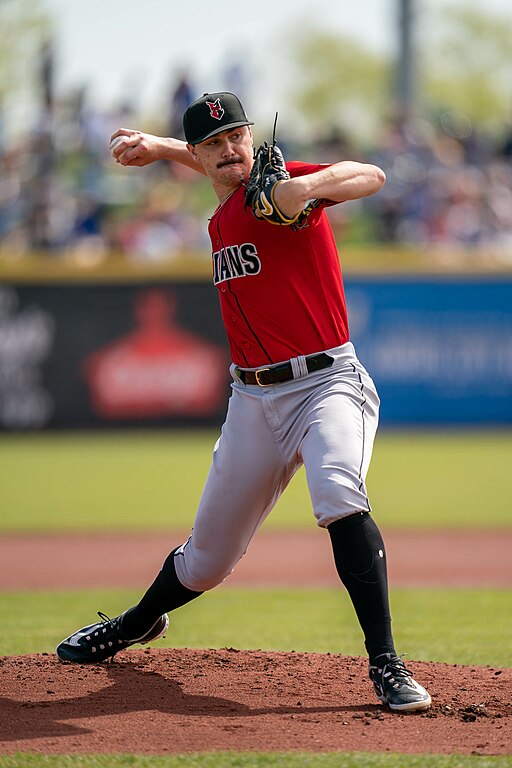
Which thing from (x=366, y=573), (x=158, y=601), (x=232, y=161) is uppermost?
(x=232, y=161)

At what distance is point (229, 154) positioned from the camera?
4195mm

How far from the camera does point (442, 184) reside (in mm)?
18203

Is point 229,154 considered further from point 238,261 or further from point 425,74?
point 425,74

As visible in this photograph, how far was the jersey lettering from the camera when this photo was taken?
13.5ft

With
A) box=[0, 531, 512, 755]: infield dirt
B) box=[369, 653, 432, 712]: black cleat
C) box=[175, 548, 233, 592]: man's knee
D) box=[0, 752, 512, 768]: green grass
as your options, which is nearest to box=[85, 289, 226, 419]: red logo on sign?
box=[0, 531, 512, 755]: infield dirt

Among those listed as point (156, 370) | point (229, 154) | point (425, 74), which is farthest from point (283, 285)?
point (425, 74)

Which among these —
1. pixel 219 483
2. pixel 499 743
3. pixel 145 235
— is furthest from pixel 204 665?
pixel 145 235

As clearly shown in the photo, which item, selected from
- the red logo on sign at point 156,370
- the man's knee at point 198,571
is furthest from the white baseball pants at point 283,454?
the red logo on sign at point 156,370

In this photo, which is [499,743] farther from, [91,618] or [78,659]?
[91,618]

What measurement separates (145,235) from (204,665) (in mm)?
12924

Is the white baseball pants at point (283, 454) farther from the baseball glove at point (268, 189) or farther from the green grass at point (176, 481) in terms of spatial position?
the green grass at point (176, 481)

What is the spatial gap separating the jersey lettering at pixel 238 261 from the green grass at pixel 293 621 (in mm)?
1870

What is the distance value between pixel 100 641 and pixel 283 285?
1607mm

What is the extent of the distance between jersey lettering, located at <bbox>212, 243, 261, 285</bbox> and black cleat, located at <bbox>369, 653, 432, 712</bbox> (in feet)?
4.61
